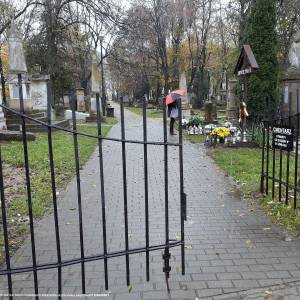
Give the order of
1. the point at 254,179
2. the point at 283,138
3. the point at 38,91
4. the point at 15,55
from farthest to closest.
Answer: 1. the point at 38,91
2. the point at 15,55
3. the point at 254,179
4. the point at 283,138

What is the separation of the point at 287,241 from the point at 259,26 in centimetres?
1307

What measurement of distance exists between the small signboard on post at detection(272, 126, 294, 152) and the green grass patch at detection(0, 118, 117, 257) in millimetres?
3605

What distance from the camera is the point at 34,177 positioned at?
778 centimetres

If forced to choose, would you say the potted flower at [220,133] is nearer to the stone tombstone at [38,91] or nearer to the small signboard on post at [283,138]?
the small signboard on post at [283,138]

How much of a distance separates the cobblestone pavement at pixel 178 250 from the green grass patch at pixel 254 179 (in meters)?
0.22

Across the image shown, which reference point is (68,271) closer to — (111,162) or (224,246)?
(224,246)

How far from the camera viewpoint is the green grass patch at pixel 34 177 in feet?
17.3

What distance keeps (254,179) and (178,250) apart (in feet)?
12.4

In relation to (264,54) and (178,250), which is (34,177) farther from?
(264,54)

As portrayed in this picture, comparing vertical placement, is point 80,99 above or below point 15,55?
below

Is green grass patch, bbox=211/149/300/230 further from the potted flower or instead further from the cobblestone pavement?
the potted flower

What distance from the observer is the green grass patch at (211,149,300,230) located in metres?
5.27

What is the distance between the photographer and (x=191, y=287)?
3408 mm

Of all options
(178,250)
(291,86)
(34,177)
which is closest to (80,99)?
(291,86)
